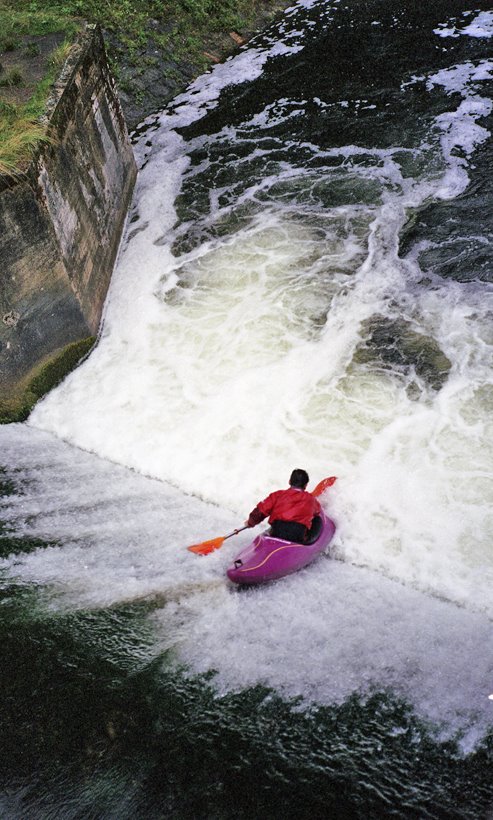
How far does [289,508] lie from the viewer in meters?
4.88

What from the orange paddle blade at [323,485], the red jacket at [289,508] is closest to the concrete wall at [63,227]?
the red jacket at [289,508]

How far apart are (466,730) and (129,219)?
8.69 m

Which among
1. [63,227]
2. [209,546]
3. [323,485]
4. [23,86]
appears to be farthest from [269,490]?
[23,86]

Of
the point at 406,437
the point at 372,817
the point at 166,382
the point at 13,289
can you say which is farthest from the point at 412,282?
the point at 372,817

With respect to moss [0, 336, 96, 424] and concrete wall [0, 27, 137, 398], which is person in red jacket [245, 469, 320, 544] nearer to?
moss [0, 336, 96, 424]

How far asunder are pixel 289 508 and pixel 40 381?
351cm

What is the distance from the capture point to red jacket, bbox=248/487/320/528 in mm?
4871

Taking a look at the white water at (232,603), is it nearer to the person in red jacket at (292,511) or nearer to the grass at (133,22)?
the person in red jacket at (292,511)

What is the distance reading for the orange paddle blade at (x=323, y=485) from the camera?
5.31 meters

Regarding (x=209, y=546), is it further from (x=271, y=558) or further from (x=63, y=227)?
(x=63, y=227)

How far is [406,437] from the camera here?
19.1ft

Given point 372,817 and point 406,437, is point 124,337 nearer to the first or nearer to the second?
point 406,437

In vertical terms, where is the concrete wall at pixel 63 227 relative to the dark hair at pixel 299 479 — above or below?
above

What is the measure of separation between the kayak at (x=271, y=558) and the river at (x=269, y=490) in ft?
0.40
